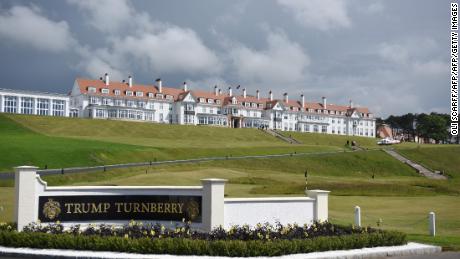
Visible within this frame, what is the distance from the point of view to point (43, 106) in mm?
127750

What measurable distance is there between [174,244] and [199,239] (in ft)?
3.37

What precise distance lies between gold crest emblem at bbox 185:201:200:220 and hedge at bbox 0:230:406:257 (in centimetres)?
271

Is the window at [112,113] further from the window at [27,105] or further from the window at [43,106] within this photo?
the window at [27,105]

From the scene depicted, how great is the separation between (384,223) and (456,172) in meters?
73.0

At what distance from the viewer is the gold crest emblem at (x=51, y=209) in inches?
819

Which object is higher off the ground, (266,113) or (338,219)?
(266,113)

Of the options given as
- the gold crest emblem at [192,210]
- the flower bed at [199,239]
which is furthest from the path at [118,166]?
the gold crest emblem at [192,210]

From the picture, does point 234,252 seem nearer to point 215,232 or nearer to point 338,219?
point 215,232

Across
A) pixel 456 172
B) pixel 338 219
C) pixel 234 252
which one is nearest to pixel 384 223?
pixel 338 219

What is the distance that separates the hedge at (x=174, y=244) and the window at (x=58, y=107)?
115m

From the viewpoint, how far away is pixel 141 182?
164 feet

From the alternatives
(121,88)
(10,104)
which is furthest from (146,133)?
(121,88)

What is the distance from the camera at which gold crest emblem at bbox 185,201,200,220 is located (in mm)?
20891

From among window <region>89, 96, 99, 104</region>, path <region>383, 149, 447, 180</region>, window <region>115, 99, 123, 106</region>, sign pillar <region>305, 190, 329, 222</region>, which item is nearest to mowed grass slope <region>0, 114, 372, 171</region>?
path <region>383, 149, 447, 180</region>
